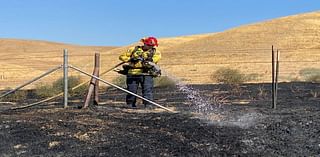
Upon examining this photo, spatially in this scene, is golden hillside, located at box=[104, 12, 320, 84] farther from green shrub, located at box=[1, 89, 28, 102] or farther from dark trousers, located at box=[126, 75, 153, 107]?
dark trousers, located at box=[126, 75, 153, 107]

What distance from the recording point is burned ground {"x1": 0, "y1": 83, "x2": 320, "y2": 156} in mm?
7734

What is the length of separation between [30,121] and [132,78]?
2.85m

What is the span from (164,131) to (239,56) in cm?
3442

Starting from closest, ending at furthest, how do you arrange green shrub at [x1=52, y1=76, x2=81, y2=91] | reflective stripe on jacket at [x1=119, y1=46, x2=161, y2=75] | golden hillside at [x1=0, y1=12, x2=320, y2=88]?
reflective stripe on jacket at [x1=119, y1=46, x2=161, y2=75]
green shrub at [x1=52, y1=76, x2=81, y2=91]
golden hillside at [x1=0, y1=12, x2=320, y2=88]

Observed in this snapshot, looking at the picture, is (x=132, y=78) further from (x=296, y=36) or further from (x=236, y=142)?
(x=296, y=36)

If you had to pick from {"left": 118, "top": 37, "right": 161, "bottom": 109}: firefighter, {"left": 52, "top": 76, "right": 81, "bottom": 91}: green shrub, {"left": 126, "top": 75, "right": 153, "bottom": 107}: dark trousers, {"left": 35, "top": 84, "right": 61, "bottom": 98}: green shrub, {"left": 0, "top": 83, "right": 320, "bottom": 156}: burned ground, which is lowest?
{"left": 0, "top": 83, "right": 320, "bottom": 156}: burned ground

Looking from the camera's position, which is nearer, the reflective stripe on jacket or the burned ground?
the burned ground

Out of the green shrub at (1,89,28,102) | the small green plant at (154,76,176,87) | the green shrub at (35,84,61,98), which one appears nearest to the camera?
the green shrub at (1,89,28,102)

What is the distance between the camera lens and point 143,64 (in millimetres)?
12039

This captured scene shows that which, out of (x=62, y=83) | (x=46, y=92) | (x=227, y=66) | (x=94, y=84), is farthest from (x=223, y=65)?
(x=94, y=84)

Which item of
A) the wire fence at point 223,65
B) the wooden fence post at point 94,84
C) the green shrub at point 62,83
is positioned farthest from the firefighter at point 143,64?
the wire fence at point 223,65

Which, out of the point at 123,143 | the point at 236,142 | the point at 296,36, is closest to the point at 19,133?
the point at 123,143

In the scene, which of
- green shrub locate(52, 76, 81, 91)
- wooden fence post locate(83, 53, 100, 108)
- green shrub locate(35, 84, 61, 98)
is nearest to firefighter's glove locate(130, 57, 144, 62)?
wooden fence post locate(83, 53, 100, 108)

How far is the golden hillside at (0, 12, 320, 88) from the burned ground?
47.9 feet
